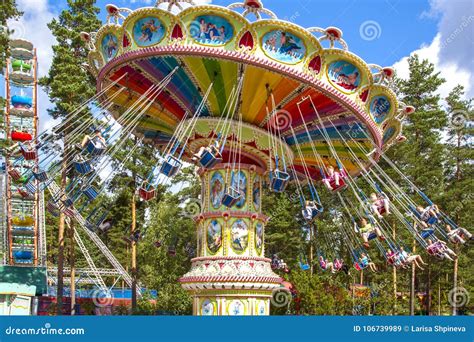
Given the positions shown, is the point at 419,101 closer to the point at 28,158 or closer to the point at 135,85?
the point at 135,85

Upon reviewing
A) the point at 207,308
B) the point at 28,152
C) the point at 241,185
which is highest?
the point at 28,152

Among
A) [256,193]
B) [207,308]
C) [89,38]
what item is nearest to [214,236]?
[256,193]

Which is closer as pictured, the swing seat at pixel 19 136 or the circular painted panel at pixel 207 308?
the circular painted panel at pixel 207 308

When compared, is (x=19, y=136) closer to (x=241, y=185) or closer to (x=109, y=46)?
(x=109, y=46)

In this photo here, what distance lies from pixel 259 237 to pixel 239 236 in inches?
30.2

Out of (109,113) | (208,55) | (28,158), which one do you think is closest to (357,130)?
(208,55)

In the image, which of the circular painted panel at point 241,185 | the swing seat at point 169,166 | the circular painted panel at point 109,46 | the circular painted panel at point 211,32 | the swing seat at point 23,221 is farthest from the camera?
the swing seat at point 23,221

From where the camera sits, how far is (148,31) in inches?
554

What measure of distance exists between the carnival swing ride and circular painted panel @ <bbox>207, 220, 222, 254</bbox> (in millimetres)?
28

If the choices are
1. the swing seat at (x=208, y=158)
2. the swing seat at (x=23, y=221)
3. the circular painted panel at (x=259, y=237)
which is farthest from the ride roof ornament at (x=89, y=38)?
the swing seat at (x=23, y=221)

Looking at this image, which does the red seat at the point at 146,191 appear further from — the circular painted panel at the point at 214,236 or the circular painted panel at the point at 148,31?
the circular painted panel at the point at 148,31

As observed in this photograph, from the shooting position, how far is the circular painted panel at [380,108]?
15688 mm

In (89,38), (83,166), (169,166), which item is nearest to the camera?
(169,166)

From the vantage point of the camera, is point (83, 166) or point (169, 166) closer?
point (169, 166)
